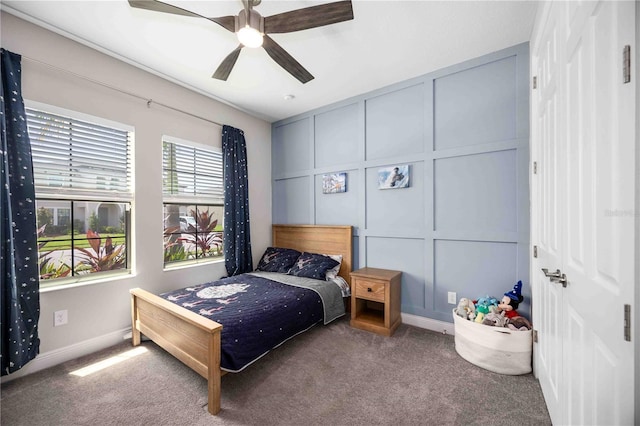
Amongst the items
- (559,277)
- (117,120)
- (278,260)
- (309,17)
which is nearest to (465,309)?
(559,277)

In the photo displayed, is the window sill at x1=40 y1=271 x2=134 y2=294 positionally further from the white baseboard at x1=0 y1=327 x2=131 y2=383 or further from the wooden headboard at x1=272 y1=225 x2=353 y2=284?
the wooden headboard at x1=272 y1=225 x2=353 y2=284

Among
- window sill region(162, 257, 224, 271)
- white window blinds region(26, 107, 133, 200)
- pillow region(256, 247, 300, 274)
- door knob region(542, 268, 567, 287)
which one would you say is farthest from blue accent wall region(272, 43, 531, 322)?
white window blinds region(26, 107, 133, 200)

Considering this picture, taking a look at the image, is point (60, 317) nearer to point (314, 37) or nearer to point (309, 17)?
point (309, 17)

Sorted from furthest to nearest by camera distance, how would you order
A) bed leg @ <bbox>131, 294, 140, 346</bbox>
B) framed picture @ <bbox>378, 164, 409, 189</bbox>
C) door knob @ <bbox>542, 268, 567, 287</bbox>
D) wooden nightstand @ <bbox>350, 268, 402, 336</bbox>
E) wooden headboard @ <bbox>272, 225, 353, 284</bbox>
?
wooden headboard @ <bbox>272, 225, 353, 284</bbox>, framed picture @ <bbox>378, 164, 409, 189</bbox>, wooden nightstand @ <bbox>350, 268, 402, 336</bbox>, bed leg @ <bbox>131, 294, 140, 346</bbox>, door knob @ <bbox>542, 268, 567, 287</bbox>

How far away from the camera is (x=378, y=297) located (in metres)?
2.66

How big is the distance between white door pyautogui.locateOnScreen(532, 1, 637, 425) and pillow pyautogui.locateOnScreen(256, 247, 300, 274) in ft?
8.66

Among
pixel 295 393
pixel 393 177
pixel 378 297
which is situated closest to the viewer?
pixel 295 393

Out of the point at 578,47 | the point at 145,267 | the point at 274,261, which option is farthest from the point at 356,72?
the point at 145,267

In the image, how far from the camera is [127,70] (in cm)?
254

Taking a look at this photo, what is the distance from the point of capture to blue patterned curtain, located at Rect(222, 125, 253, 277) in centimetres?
338

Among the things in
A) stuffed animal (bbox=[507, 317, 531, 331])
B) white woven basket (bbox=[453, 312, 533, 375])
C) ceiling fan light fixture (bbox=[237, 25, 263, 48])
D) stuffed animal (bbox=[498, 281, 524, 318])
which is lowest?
white woven basket (bbox=[453, 312, 533, 375])

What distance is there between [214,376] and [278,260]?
6.46ft

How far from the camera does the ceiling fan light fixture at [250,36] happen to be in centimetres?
166

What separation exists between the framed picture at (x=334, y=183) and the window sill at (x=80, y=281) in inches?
A: 94.6
